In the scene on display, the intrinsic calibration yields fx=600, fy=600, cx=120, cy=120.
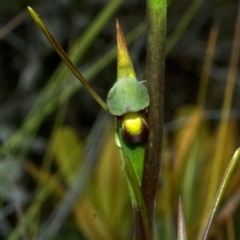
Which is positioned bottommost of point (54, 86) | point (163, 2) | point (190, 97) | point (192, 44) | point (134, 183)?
point (134, 183)

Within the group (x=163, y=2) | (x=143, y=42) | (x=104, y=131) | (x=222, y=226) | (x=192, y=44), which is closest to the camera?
(x=163, y=2)

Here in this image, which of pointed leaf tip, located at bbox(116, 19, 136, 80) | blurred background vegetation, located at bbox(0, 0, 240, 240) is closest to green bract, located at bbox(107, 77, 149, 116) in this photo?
pointed leaf tip, located at bbox(116, 19, 136, 80)

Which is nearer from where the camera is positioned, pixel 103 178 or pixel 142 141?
pixel 142 141

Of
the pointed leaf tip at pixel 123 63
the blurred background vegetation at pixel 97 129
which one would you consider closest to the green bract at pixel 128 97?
the pointed leaf tip at pixel 123 63

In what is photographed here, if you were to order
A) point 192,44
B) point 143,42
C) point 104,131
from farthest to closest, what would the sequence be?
point 192,44 < point 143,42 < point 104,131

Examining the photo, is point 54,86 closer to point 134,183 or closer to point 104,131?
point 104,131

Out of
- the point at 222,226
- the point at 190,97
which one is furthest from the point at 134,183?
the point at 190,97

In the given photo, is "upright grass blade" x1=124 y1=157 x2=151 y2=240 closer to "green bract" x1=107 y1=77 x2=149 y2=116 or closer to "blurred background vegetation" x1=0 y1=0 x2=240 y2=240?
"green bract" x1=107 y1=77 x2=149 y2=116

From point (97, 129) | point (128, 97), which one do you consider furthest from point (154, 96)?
point (97, 129)

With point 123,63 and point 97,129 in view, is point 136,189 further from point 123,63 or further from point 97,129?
point 97,129
